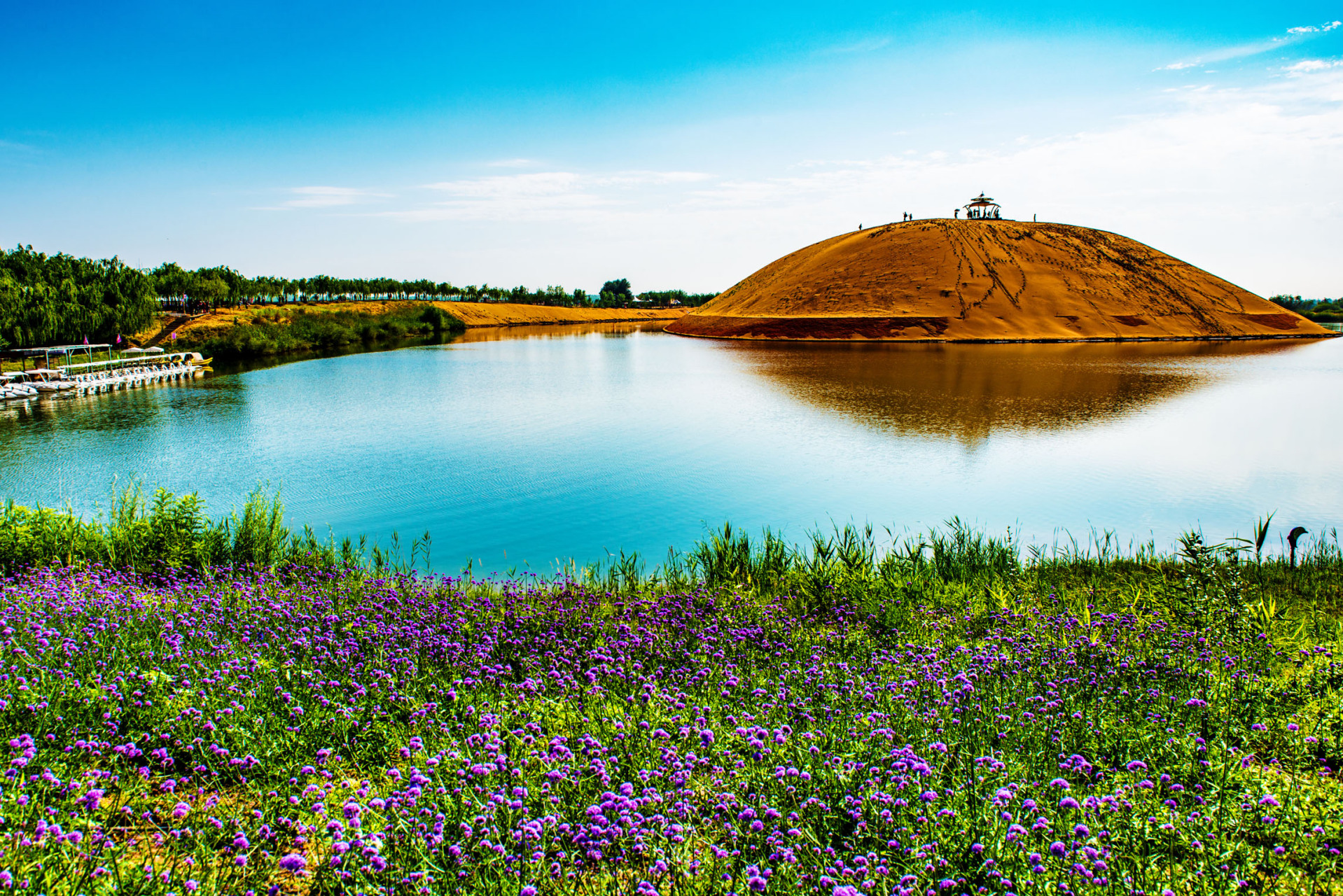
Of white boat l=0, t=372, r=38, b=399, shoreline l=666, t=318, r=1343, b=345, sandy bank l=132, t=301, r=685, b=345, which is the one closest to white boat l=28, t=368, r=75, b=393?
white boat l=0, t=372, r=38, b=399

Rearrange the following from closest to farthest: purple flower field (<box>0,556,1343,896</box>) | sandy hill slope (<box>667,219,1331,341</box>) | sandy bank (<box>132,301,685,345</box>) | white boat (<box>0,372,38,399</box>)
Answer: purple flower field (<box>0,556,1343,896</box>)
white boat (<box>0,372,38,399</box>)
sandy bank (<box>132,301,685,345</box>)
sandy hill slope (<box>667,219,1331,341</box>)

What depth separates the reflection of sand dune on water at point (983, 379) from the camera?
2844cm

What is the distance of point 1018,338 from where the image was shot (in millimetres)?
80000

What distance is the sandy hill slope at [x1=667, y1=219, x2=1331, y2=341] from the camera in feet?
278

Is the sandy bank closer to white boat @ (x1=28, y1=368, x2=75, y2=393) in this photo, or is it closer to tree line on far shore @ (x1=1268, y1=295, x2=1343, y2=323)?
white boat @ (x1=28, y1=368, x2=75, y2=393)

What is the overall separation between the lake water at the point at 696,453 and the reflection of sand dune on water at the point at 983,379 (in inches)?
13.6

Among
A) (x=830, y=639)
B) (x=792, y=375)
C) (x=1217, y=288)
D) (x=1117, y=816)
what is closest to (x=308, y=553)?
(x=830, y=639)

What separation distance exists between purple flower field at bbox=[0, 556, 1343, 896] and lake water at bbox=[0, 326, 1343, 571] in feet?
20.8

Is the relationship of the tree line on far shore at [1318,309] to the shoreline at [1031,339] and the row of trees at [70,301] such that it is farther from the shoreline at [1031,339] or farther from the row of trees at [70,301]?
the row of trees at [70,301]

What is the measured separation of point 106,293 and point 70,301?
12652 mm

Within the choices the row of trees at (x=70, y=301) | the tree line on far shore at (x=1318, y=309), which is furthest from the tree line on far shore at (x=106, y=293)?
the tree line on far shore at (x=1318, y=309)

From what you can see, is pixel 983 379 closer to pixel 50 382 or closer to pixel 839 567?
pixel 839 567

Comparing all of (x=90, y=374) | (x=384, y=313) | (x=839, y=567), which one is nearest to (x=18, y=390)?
(x=90, y=374)

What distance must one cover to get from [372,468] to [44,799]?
16615mm
